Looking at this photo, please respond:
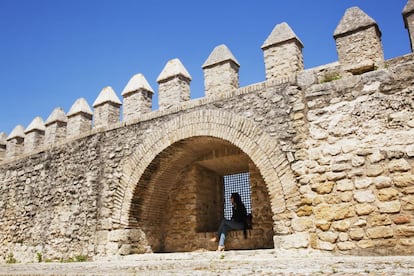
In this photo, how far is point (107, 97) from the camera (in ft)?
25.2

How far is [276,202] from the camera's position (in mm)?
5234

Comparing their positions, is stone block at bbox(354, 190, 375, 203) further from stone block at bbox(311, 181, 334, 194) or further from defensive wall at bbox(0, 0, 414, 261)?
stone block at bbox(311, 181, 334, 194)

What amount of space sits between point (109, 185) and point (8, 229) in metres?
3.51

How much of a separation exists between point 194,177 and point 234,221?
1230 millimetres

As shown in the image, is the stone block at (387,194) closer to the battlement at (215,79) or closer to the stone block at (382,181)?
the stone block at (382,181)

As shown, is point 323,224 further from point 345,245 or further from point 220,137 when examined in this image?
point 220,137

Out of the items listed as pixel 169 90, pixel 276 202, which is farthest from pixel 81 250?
pixel 276 202

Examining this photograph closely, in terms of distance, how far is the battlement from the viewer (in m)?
5.20

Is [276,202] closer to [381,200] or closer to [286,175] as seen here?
[286,175]

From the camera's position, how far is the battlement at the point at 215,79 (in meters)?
5.20

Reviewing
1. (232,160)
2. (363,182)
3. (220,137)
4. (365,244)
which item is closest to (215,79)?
(220,137)

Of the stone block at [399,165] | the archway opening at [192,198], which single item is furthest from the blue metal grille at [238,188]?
the stone block at [399,165]

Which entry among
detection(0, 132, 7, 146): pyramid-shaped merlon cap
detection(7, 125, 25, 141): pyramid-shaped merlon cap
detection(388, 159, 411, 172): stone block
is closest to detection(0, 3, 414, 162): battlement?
detection(7, 125, 25, 141): pyramid-shaped merlon cap

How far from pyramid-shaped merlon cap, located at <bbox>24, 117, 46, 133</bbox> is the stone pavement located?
12.6 ft
